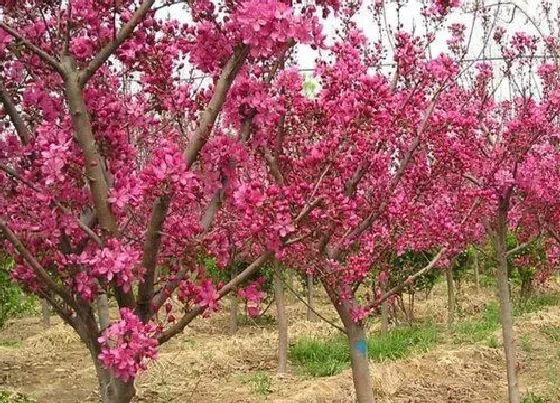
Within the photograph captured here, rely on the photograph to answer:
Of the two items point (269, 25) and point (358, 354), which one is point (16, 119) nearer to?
point (269, 25)

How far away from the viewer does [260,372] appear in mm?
8414

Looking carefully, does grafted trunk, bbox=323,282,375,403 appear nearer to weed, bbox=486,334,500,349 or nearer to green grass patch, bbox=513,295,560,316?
weed, bbox=486,334,500,349

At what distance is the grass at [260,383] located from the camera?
7301 millimetres

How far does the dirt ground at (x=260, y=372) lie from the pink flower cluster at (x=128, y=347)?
4695 mm

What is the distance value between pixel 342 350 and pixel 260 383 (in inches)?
56.5

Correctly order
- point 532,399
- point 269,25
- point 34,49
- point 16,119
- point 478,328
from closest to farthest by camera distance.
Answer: point 269,25 → point 34,49 → point 16,119 → point 532,399 → point 478,328

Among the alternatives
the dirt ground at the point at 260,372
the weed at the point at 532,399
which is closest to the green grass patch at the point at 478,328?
the dirt ground at the point at 260,372

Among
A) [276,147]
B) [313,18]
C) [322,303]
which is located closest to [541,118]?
[276,147]

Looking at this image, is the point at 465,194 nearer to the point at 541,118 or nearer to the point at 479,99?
the point at 541,118

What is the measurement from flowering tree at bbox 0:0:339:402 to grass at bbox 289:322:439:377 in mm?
5442

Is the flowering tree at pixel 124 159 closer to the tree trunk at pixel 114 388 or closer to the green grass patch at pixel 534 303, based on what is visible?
the tree trunk at pixel 114 388

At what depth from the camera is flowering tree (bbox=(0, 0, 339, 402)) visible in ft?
7.47

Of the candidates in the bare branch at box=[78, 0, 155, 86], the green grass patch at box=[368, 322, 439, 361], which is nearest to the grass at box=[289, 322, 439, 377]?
the green grass patch at box=[368, 322, 439, 361]

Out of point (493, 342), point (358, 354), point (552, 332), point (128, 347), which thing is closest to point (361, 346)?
point (358, 354)
